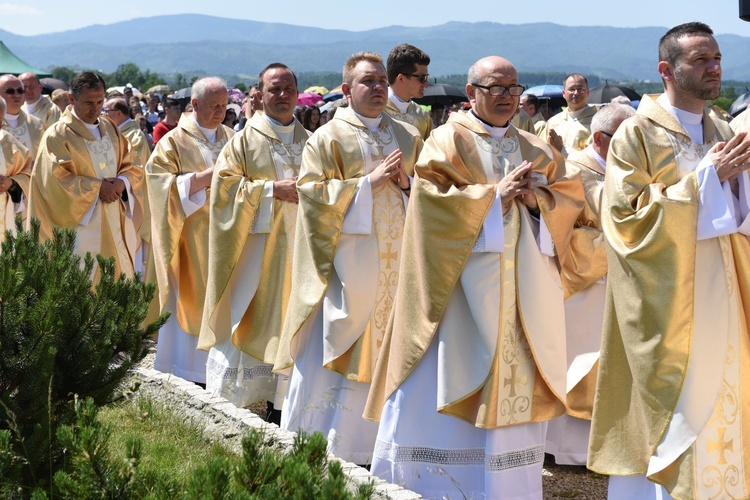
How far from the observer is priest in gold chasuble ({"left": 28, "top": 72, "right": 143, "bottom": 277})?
→ 29.6 feet

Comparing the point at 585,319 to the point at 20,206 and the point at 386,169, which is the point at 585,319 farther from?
the point at 20,206

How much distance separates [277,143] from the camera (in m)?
7.15

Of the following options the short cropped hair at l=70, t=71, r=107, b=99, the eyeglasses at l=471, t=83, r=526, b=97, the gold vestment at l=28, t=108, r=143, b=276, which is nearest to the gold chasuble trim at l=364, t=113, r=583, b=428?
the eyeglasses at l=471, t=83, r=526, b=97

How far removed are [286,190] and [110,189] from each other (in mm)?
2751

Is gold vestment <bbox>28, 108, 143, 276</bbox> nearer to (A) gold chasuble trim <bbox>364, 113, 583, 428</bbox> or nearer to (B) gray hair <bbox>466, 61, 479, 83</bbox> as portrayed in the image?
(A) gold chasuble trim <bbox>364, 113, 583, 428</bbox>

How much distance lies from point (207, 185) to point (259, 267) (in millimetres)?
1029

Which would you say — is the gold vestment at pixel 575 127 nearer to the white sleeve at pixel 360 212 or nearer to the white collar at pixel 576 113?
the white collar at pixel 576 113

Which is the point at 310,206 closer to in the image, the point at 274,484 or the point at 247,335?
the point at 247,335

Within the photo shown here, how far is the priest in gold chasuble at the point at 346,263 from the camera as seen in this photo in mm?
5988

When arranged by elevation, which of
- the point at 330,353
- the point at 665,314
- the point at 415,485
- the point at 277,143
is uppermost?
the point at 277,143

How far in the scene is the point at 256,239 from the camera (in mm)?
7191

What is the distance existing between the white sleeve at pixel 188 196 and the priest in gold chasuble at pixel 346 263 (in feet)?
6.07

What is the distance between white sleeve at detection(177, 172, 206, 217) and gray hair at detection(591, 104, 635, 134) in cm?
303

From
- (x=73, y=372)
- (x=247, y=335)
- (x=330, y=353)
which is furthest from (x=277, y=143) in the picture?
(x=73, y=372)
